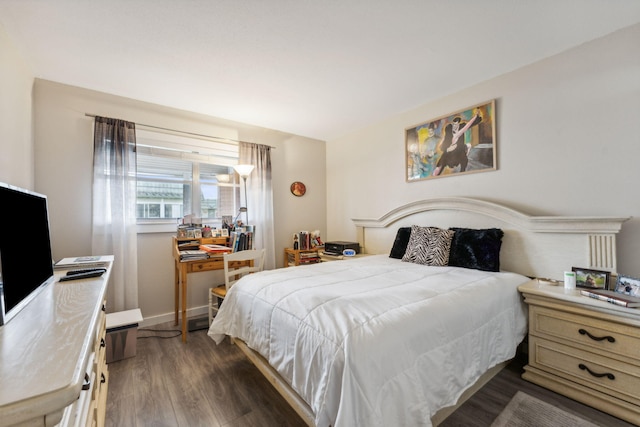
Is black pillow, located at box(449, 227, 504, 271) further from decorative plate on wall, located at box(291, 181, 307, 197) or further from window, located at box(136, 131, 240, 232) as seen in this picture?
window, located at box(136, 131, 240, 232)

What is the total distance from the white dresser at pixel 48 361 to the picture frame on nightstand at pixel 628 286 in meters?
2.63

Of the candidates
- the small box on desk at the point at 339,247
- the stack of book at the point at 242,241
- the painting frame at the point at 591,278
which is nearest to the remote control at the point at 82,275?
the stack of book at the point at 242,241

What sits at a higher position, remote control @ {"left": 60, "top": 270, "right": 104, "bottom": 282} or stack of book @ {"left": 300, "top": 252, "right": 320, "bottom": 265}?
remote control @ {"left": 60, "top": 270, "right": 104, "bottom": 282}

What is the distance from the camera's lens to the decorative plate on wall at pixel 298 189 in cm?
398

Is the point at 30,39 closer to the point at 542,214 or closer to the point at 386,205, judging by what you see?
the point at 386,205

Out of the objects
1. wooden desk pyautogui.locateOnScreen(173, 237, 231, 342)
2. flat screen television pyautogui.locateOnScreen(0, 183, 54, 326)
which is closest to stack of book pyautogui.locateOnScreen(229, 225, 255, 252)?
wooden desk pyautogui.locateOnScreen(173, 237, 231, 342)

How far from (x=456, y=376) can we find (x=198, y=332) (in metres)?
2.43

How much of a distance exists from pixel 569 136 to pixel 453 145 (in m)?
0.88

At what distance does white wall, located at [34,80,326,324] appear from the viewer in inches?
96.2

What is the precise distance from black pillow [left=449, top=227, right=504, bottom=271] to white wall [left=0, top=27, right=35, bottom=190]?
3.32 m

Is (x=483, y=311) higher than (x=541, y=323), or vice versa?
(x=483, y=311)

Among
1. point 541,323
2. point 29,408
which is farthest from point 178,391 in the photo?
point 541,323

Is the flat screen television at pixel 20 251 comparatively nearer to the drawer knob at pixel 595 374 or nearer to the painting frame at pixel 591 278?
the drawer knob at pixel 595 374

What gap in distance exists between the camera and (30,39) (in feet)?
6.05
